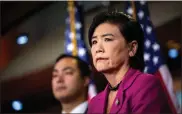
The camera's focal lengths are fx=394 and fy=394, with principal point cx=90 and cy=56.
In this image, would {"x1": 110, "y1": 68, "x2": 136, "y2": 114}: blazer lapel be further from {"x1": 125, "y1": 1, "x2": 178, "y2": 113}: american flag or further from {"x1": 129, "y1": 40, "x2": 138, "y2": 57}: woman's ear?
{"x1": 125, "y1": 1, "x2": 178, "y2": 113}: american flag

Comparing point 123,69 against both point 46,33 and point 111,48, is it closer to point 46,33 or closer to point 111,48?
point 111,48

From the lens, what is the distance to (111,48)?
7.49ft

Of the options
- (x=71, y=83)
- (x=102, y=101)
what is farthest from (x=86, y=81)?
(x=102, y=101)

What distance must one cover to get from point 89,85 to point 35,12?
595mm

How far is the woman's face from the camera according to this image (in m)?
2.27

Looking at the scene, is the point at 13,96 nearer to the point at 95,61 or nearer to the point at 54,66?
the point at 54,66

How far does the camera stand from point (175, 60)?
2.52 meters

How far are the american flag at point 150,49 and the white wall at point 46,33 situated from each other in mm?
50

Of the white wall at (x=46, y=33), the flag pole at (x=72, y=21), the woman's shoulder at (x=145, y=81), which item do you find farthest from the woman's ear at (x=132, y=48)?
the flag pole at (x=72, y=21)

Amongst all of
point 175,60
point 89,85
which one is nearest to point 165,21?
point 175,60

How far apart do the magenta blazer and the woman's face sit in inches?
3.6

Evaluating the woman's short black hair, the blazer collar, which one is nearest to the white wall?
the woman's short black hair

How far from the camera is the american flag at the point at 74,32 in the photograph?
2.55 metres

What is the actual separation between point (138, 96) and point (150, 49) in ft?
1.45
